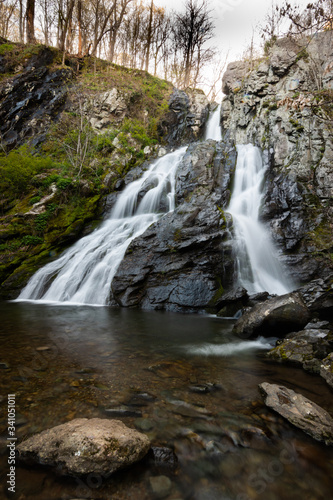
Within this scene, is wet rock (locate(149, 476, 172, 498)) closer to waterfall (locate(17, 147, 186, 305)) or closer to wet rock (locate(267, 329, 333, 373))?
wet rock (locate(267, 329, 333, 373))

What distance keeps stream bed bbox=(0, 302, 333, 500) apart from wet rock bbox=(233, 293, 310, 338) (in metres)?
0.34

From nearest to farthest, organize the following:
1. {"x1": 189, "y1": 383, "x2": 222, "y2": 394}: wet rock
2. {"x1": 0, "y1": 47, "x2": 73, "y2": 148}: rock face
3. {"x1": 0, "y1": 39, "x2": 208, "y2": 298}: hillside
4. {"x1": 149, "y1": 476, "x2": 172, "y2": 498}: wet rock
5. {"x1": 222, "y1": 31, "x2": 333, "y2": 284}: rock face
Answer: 1. {"x1": 149, "y1": 476, "x2": 172, "y2": 498}: wet rock
2. {"x1": 189, "y1": 383, "x2": 222, "y2": 394}: wet rock
3. {"x1": 222, "y1": 31, "x2": 333, "y2": 284}: rock face
4. {"x1": 0, "y1": 39, "x2": 208, "y2": 298}: hillside
5. {"x1": 0, "y1": 47, "x2": 73, "y2": 148}: rock face

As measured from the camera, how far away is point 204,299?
810 cm

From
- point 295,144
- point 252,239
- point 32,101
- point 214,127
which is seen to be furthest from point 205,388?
point 214,127

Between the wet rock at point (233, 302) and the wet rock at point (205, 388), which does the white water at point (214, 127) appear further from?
the wet rock at point (205, 388)

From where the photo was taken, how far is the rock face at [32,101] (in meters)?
17.9

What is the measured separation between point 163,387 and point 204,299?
524cm

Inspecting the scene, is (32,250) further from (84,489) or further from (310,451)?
(310,451)

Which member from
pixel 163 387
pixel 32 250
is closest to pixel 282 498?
pixel 163 387

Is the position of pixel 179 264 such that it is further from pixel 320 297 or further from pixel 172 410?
pixel 172 410

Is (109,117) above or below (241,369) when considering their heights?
above

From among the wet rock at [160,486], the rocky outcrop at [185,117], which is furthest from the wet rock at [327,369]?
the rocky outcrop at [185,117]

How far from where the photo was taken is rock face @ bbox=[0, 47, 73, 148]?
58.6 ft

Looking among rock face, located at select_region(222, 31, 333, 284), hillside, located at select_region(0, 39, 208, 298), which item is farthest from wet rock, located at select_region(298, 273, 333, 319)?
hillside, located at select_region(0, 39, 208, 298)
